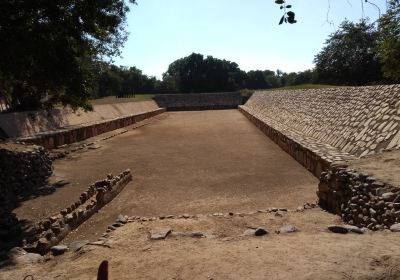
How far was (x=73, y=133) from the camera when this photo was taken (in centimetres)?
1902

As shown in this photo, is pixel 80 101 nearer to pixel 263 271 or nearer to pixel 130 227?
pixel 130 227

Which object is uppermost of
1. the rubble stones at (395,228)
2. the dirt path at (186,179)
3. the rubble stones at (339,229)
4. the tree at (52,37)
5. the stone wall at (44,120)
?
the tree at (52,37)

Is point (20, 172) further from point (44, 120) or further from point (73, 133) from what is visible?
point (44, 120)

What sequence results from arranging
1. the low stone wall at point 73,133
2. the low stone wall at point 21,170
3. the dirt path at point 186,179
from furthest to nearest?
the low stone wall at point 73,133 < the low stone wall at point 21,170 < the dirt path at point 186,179

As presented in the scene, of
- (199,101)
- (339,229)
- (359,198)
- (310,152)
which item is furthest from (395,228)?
(199,101)

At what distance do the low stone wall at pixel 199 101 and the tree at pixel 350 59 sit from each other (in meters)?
13.2

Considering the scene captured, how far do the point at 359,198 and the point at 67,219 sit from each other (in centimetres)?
542

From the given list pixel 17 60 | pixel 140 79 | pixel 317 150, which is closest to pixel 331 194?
pixel 317 150

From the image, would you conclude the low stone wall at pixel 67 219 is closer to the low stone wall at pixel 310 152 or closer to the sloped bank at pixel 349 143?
the sloped bank at pixel 349 143

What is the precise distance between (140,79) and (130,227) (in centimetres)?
6881

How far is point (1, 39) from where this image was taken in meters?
8.89

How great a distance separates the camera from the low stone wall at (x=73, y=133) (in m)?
15.8

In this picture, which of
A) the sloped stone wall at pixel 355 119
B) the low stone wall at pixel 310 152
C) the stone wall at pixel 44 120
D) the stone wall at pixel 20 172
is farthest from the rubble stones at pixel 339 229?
the stone wall at pixel 44 120

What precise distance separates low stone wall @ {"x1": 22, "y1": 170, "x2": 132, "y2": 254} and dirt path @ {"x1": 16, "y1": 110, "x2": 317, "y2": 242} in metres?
0.20
